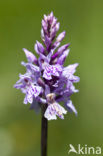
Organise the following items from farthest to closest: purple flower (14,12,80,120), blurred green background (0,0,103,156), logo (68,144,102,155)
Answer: blurred green background (0,0,103,156)
logo (68,144,102,155)
purple flower (14,12,80,120)

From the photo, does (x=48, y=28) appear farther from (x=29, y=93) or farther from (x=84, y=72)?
(x=84, y=72)

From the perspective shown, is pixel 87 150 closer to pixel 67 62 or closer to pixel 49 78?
pixel 49 78

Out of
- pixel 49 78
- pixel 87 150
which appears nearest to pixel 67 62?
pixel 87 150

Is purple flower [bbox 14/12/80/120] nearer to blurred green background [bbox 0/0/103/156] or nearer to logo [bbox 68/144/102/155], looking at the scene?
logo [bbox 68/144/102/155]

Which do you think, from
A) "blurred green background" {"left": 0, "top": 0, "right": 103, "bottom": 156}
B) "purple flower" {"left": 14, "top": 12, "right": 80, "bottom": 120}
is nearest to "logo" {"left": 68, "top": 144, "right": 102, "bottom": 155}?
"blurred green background" {"left": 0, "top": 0, "right": 103, "bottom": 156}

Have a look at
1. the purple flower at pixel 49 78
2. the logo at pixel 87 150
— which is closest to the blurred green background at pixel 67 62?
the logo at pixel 87 150

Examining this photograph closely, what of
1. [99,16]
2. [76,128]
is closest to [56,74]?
[76,128]

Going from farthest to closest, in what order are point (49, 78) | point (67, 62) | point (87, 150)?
point (67, 62) < point (87, 150) < point (49, 78)

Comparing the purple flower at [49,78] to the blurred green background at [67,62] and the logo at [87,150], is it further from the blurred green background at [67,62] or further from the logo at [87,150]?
the blurred green background at [67,62]
